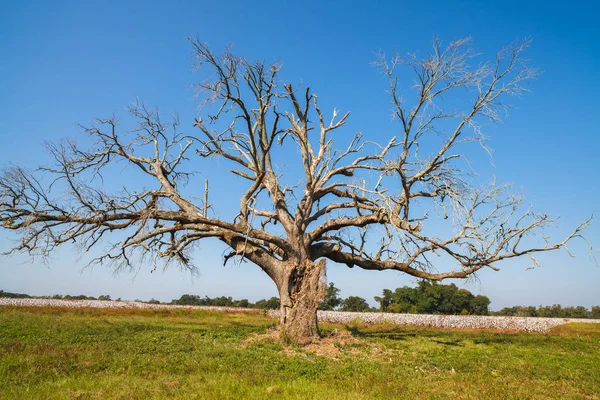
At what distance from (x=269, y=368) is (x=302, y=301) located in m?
5.69

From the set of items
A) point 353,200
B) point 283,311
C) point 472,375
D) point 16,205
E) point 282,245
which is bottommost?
point 472,375

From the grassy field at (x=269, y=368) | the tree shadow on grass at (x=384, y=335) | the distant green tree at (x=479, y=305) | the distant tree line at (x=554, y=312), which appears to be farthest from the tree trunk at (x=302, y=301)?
the distant tree line at (x=554, y=312)

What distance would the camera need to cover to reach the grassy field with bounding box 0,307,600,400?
8.95 metres

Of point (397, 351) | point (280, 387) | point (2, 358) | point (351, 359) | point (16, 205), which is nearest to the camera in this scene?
point (280, 387)

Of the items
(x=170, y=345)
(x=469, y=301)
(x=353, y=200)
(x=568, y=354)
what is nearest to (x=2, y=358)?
(x=170, y=345)

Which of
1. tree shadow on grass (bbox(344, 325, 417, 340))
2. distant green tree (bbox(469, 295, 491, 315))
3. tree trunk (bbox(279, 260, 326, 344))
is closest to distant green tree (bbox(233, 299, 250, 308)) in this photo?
distant green tree (bbox(469, 295, 491, 315))

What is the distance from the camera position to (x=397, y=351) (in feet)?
53.6

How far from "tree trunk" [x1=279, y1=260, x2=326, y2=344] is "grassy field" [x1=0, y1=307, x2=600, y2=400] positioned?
2.63 ft

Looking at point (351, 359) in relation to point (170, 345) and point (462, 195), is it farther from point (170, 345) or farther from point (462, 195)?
point (462, 195)

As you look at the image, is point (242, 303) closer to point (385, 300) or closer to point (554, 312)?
point (385, 300)

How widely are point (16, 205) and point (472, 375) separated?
18041 millimetres

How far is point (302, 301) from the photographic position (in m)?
17.3

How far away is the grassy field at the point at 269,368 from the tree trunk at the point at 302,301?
802mm

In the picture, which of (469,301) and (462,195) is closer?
(462,195)
